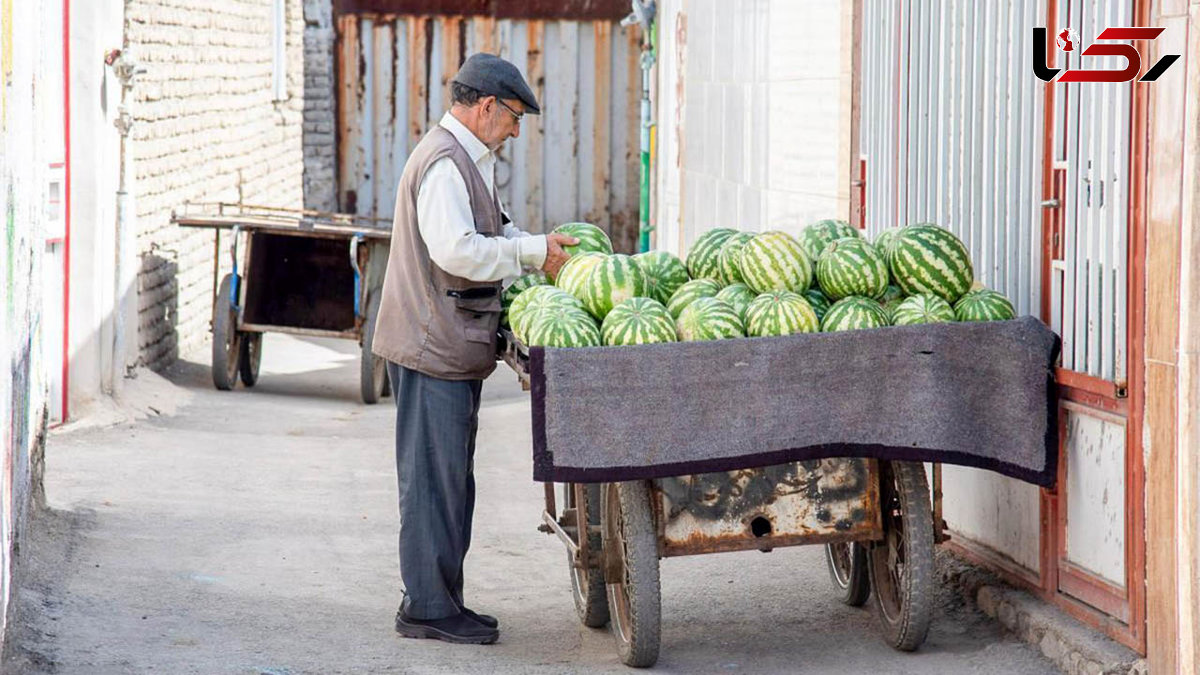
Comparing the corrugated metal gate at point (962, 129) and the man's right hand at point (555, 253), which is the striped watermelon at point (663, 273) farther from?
the corrugated metal gate at point (962, 129)

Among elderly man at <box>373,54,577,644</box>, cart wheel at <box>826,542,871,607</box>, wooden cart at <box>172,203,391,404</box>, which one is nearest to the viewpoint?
elderly man at <box>373,54,577,644</box>

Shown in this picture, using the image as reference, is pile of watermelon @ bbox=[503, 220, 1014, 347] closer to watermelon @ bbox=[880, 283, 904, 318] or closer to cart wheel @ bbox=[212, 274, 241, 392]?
watermelon @ bbox=[880, 283, 904, 318]

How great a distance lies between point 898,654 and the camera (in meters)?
5.47

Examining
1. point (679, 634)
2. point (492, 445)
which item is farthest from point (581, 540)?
point (492, 445)

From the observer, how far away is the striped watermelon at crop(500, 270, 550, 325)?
18.9 feet

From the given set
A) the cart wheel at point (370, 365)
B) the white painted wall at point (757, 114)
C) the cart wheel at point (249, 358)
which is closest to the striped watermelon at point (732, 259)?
the white painted wall at point (757, 114)

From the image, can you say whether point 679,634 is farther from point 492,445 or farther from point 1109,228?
point 492,445

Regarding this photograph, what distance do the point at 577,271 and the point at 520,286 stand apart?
0.49 m

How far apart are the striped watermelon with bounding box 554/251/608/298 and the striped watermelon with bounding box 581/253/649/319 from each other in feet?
0.10

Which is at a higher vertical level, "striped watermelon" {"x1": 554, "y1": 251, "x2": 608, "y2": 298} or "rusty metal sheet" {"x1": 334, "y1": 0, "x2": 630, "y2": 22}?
"rusty metal sheet" {"x1": 334, "y1": 0, "x2": 630, "y2": 22}

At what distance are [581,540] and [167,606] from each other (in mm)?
1661

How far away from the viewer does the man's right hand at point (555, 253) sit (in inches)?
221

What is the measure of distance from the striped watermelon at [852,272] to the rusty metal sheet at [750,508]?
0.56 metres

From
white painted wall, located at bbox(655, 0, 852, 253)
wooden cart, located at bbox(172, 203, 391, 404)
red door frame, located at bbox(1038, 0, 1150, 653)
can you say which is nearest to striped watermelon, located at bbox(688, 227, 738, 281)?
red door frame, located at bbox(1038, 0, 1150, 653)
